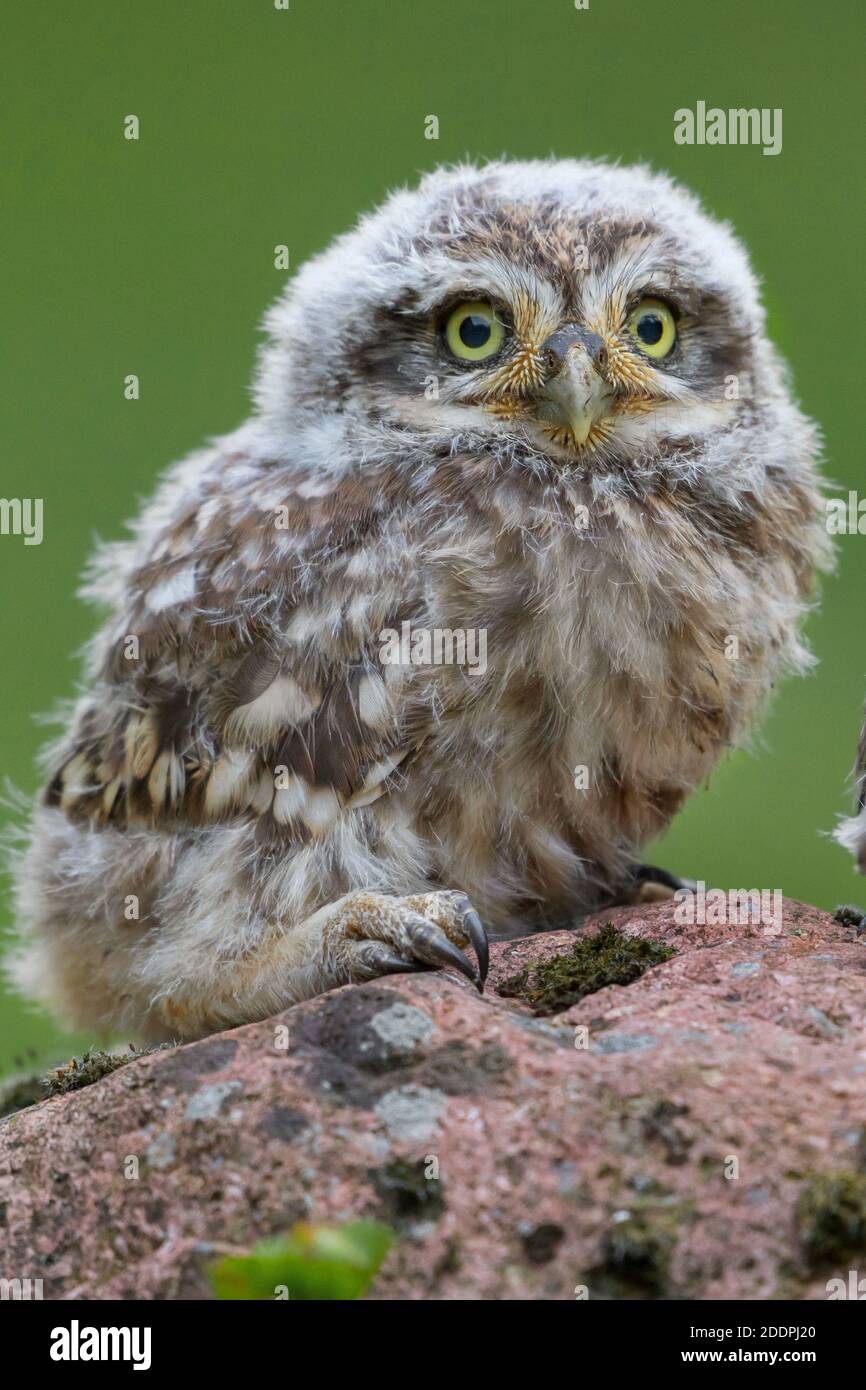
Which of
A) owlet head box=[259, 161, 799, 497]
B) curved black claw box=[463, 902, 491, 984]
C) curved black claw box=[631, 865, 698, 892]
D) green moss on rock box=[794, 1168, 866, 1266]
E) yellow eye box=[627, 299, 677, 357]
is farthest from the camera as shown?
curved black claw box=[631, 865, 698, 892]

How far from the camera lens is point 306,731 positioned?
337 cm

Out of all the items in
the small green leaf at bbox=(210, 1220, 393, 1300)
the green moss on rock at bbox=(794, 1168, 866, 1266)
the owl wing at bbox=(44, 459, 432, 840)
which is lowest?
the small green leaf at bbox=(210, 1220, 393, 1300)

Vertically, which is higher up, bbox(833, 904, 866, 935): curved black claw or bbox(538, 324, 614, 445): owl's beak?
bbox(538, 324, 614, 445): owl's beak

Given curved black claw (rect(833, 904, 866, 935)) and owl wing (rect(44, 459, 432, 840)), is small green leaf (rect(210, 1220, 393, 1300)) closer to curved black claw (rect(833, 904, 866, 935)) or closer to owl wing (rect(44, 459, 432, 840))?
owl wing (rect(44, 459, 432, 840))

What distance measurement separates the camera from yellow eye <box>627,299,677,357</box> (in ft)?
11.9

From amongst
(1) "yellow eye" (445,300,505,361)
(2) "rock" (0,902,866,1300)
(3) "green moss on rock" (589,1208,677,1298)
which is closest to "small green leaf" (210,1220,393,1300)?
(2) "rock" (0,902,866,1300)

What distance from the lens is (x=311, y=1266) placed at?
7.64ft

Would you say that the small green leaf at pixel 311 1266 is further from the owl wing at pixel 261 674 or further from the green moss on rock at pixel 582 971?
the owl wing at pixel 261 674

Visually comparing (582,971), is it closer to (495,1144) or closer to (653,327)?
(495,1144)

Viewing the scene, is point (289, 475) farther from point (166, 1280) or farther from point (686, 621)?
point (166, 1280)

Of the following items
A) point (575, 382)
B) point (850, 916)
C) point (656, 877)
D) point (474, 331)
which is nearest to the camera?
point (575, 382)

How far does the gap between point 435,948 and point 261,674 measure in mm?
797

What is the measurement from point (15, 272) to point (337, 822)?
5830 mm

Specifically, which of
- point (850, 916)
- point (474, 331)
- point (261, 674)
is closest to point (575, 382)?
point (474, 331)
